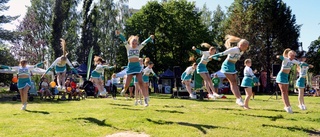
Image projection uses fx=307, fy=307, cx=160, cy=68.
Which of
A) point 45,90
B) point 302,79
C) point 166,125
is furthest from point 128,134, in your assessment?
point 45,90

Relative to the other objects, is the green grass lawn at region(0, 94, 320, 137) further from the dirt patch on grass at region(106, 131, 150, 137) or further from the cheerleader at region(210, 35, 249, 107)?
the cheerleader at region(210, 35, 249, 107)

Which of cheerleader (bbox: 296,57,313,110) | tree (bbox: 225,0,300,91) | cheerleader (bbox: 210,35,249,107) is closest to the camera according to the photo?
cheerleader (bbox: 210,35,249,107)

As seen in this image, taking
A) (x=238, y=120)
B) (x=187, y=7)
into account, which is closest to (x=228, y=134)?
(x=238, y=120)

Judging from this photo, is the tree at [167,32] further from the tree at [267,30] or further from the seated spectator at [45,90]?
the seated spectator at [45,90]

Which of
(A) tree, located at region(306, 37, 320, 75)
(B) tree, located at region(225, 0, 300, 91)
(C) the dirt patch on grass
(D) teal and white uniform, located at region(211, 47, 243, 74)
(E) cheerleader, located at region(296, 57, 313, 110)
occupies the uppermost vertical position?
(B) tree, located at region(225, 0, 300, 91)

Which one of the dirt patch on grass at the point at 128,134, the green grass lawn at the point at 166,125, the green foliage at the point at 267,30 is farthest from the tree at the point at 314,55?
the dirt patch on grass at the point at 128,134

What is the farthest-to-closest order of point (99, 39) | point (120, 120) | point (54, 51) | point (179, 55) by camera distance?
point (99, 39)
point (179, 55)
point (54, 51)
point (120, 120)

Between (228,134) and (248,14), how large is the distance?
38.6 meters

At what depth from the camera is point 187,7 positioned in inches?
1914

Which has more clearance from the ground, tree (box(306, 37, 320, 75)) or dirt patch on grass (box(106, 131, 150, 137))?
tree (box(306, 37, 320, 75))

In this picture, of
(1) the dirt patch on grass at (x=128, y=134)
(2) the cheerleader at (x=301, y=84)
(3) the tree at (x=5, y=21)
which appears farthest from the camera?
(3) the tree at (x=5, y=21)

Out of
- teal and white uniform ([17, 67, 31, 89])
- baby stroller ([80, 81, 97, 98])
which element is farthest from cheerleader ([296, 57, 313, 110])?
baby stroller ([80, 81, 97, 98])

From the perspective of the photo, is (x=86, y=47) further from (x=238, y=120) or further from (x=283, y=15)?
(x=238, y=120)

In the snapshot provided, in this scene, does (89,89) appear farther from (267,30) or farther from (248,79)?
(267,30)
